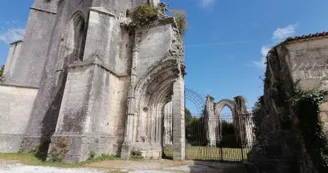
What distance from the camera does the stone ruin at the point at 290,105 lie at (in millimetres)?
3725

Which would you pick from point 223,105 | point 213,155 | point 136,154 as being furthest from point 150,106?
point 223,105

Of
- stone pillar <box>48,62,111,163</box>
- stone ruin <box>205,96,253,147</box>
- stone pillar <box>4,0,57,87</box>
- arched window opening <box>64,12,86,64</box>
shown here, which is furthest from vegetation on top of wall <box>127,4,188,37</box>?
stone ruin <box>205,96,253,147</box>

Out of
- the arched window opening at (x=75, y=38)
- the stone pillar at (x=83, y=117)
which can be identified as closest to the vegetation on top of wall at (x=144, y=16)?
the arched window opening at (x=75, y=38)

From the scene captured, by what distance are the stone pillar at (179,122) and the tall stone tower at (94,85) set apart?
0.04 metres

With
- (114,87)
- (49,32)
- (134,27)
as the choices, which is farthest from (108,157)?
(49,32)

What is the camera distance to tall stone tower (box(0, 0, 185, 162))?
7.17m

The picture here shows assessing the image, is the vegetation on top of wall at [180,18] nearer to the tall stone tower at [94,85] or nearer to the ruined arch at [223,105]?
the tall stone tower at [94,85]

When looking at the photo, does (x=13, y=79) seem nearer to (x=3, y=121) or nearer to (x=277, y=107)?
(x=3, y=121)

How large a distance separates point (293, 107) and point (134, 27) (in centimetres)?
849

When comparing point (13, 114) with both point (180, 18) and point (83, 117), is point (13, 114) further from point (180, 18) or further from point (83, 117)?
point (180, 18)

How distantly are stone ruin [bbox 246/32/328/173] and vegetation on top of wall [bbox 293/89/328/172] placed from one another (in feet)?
0.41

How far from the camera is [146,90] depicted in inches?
350

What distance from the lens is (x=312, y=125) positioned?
11.1 feet

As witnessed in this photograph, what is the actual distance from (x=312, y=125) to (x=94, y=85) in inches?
271
